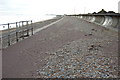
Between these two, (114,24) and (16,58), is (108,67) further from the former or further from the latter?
(114,24)

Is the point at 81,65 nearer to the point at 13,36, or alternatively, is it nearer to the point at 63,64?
the point at 63,64

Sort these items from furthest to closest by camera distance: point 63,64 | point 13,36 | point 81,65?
point 13,36 → point 63,64 → point 81,65

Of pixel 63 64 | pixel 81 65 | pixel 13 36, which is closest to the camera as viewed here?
pixel 81 65

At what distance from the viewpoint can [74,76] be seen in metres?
4.75

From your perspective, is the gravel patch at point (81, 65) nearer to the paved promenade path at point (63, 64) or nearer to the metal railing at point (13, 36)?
the paved promenade path at point (63, 64)

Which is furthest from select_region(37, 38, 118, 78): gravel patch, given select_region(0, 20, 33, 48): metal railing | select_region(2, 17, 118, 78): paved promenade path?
select_region(0, 20, 33, 48): metal railing

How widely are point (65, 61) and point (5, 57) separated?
2.86 m

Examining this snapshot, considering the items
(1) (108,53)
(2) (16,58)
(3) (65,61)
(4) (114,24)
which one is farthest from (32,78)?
(4) (114,24)

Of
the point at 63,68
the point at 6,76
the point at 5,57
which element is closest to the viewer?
the point at 6,76

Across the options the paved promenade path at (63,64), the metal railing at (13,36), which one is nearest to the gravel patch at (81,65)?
the paved promenade path at (63,64)

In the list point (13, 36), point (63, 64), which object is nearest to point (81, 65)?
point (63, 64)

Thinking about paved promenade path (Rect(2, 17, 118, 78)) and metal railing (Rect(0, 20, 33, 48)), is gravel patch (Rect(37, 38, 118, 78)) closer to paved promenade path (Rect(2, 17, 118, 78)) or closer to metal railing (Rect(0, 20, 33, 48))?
paved promenade path (Rect(2, 17, 118, 78))

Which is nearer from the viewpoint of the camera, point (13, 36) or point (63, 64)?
point (63, 64)

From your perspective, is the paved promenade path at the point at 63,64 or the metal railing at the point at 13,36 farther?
the metal railing at the point at 13,36
